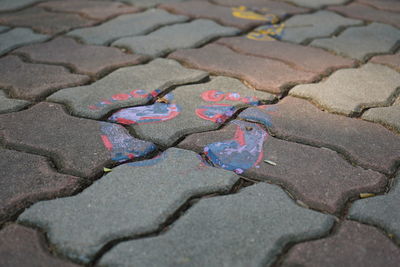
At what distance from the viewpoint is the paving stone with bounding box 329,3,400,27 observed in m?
2.52

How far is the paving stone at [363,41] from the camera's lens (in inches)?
82.7

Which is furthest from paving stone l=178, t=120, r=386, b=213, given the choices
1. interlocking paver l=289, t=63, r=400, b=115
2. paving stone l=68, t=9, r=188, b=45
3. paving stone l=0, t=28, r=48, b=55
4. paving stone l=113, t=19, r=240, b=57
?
paving stone l=0, t=28, r=48, b=55

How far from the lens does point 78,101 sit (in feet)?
5.40

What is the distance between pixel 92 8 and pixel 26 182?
5.72 feet

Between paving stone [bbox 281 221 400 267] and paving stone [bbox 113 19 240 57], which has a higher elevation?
paving stone [bbox 113 19 240 57]

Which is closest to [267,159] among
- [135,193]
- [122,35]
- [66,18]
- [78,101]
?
[135,193]

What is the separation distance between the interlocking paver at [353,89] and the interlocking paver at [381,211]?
474 mm

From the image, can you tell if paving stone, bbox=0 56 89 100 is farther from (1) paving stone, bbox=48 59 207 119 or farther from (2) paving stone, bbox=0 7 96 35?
(2) paving stone, bbox=0 7 96 35

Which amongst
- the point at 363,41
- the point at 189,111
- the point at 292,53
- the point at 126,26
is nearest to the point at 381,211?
the point at 189,111

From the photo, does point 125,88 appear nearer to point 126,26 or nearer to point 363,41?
point 126,26

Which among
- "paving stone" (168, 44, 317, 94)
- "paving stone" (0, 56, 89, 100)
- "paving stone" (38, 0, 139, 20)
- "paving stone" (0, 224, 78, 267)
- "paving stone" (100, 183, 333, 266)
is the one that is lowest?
"paving stone" (0, 224, 78, 267)

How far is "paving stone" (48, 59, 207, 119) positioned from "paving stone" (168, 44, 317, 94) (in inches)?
3.3

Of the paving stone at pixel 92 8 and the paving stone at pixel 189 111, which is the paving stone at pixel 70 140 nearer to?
the paving stone at pixel 189 111

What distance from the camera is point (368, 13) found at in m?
2.62
